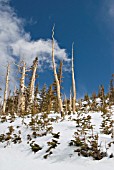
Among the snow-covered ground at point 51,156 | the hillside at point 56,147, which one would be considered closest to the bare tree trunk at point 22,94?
the hillside at point 56,147

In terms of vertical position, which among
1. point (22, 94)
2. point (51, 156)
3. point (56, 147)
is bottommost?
point (51, 156)

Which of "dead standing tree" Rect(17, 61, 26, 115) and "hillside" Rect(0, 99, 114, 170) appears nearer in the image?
"hillside" Rect(0, 99, 114, 170)

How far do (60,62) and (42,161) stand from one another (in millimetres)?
25867

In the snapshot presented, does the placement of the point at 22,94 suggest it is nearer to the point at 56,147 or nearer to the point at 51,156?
the point at 56,147

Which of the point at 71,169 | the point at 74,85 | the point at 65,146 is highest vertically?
the point at 74,85

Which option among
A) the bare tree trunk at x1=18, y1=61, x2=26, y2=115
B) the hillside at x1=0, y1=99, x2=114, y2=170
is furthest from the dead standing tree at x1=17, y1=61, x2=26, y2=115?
the hillside at x1=0, y1=99, x2=114, y2=170

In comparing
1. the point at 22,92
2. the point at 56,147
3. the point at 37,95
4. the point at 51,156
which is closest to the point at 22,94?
the point at 22,92

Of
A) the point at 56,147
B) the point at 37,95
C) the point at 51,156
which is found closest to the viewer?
the point at 51,156

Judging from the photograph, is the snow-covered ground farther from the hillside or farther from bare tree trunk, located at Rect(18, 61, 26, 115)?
bare tree trunk, located at Rect(18, 61, 26, 115)

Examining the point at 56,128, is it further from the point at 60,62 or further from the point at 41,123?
the point at 60,62

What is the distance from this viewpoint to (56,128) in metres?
11.1

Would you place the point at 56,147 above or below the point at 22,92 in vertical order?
below

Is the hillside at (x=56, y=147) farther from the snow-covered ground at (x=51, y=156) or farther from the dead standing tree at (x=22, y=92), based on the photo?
the dead standing tree at (x=22, y=92)

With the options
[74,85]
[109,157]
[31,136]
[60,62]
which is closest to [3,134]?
[31,136]
